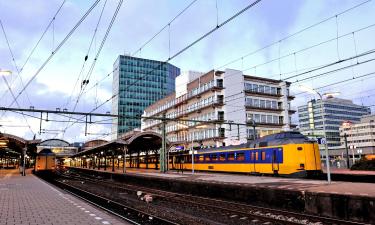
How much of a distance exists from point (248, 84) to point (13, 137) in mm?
42249

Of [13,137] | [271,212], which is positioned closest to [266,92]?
[13,137]

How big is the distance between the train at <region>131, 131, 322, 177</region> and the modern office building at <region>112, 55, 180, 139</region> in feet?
289

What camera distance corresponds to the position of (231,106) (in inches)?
2427

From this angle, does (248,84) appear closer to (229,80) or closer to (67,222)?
(229,80)

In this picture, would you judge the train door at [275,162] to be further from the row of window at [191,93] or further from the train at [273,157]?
the row of window at [191,93]

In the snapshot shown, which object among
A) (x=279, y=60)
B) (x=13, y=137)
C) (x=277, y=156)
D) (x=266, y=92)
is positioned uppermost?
(x=266, y=92)

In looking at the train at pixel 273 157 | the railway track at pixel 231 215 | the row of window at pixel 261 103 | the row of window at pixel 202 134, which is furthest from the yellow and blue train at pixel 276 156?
the row of window at pixel 261 103

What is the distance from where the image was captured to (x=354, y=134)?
422ft

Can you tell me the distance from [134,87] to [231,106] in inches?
2615

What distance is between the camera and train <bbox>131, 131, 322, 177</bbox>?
934 inches

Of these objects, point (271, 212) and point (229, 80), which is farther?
point (229, 80)

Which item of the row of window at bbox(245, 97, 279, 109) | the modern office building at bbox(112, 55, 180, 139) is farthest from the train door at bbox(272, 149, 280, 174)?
the modern office building at bbox(112, 55, 180, 139)

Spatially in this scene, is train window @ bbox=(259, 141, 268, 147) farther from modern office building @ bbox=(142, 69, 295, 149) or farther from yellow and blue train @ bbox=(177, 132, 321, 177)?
modern office building @ bbox=(142, 69, 295, 149)

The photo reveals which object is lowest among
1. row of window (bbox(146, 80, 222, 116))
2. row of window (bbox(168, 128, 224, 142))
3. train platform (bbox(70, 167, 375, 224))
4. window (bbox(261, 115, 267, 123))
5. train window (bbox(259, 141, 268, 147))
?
train platform (bbox(70, 167, 375, 224))
